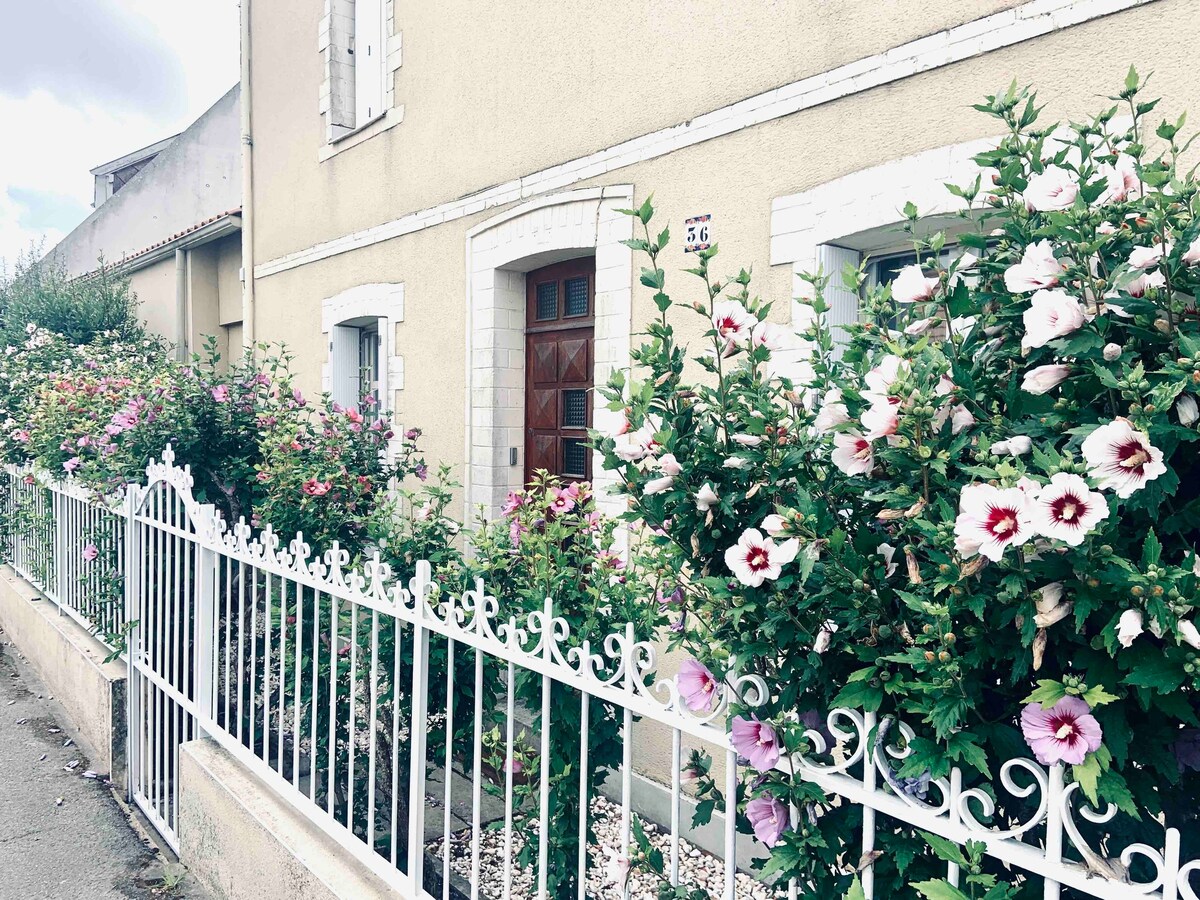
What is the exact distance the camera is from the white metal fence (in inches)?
56.5

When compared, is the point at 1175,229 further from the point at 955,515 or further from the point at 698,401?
the point at 698,401

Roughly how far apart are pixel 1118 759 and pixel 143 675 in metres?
4.54

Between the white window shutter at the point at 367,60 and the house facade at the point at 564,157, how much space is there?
2cm

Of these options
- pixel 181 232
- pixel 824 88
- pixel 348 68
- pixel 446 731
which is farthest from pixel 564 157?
pixel 181 232

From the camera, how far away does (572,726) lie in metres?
2.76

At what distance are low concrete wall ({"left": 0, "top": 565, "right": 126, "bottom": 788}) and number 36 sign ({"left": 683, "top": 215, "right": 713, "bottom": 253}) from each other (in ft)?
12.5

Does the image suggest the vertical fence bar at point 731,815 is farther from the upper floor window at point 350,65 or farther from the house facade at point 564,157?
the upper floor window at point 350,65

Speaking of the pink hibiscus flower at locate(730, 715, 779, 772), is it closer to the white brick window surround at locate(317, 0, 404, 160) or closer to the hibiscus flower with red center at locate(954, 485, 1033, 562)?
the hibiscus flower with red center at locate(954, 485, 1033, 562)

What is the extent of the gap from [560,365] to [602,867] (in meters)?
3.30

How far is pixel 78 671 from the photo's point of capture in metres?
5.39

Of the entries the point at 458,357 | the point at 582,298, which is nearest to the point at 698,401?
the point at 582,298

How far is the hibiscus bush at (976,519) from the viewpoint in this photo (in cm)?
115

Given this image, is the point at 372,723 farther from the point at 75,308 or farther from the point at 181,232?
the point at 181,232

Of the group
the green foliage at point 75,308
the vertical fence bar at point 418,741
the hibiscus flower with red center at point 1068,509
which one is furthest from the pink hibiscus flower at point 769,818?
the green foliage at point 75,308
